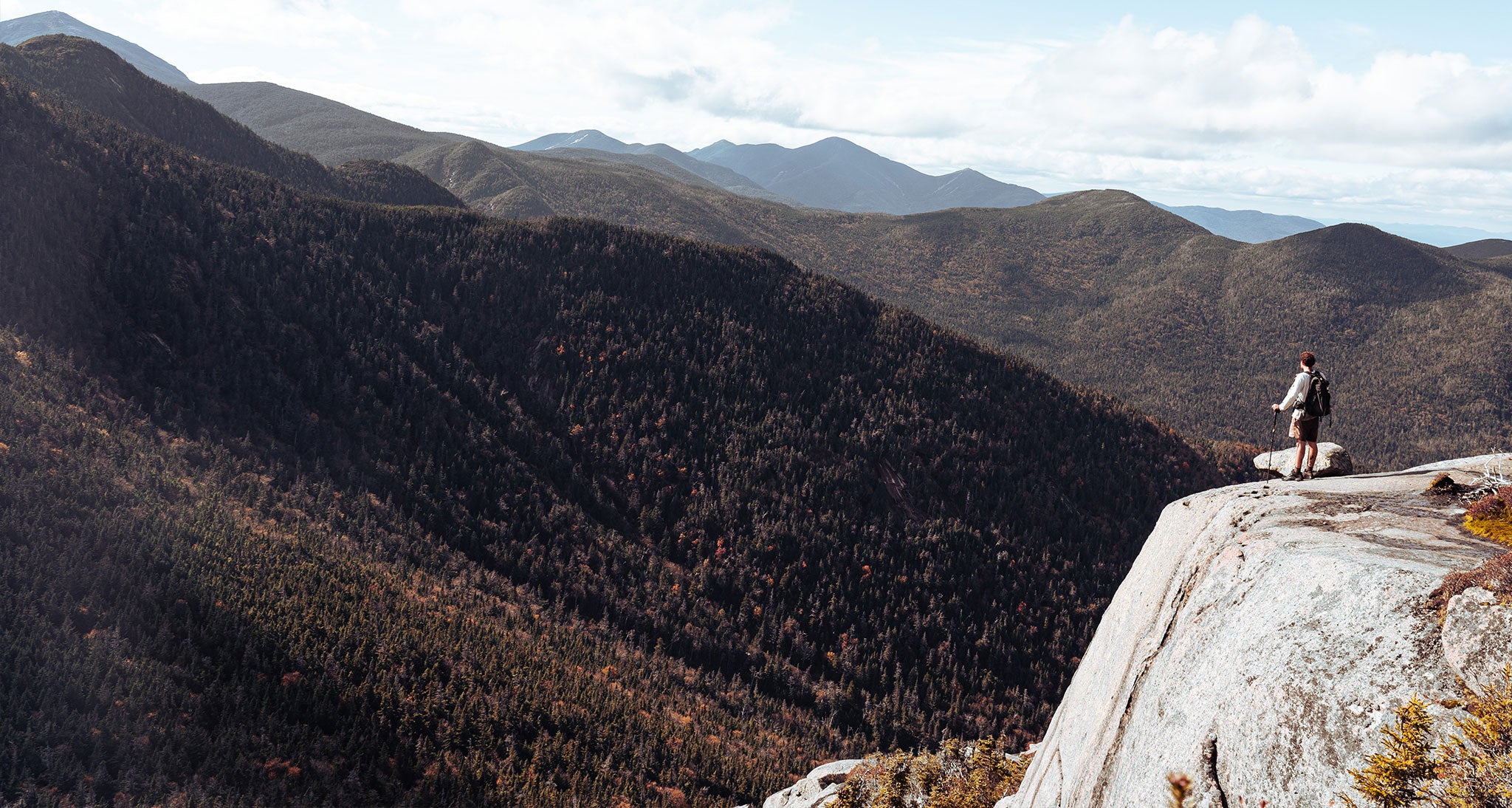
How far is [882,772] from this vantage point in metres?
21.3

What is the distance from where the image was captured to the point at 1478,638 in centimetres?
697

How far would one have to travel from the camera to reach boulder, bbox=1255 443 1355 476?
17.2 meters

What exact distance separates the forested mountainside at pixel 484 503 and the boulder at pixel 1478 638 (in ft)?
114

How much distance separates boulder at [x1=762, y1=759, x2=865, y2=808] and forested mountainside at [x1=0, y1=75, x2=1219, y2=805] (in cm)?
1224

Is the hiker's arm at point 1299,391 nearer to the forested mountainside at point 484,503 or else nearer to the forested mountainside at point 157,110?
the forested mountainside at point 484,503

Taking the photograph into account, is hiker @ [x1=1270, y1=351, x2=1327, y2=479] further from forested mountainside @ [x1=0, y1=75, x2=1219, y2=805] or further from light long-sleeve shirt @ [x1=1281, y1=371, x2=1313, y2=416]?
forested mountainside @ [x1=0, y1=75, x2=1219, y2=805]

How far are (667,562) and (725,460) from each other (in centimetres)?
1406

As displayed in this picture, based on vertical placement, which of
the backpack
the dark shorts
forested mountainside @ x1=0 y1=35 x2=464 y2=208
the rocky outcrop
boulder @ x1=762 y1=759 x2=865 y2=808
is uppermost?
forested mountainside @ x1=0 y1=35 x2=464 y2=208

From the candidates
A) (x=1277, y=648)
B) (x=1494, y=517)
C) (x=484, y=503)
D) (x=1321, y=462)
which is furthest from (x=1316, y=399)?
(x=484, y=503)

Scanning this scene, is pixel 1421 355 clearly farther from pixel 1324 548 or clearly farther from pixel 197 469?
pixel 197 469

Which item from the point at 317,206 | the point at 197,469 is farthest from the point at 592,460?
the point at 317,206

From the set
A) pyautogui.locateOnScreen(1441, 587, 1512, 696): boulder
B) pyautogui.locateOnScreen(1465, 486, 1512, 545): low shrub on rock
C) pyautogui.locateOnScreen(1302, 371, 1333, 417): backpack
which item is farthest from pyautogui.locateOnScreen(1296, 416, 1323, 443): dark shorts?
pyautogui.locateOnScreen(1441, 587, 1512, 696): boulder

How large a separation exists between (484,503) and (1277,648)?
2526 inches

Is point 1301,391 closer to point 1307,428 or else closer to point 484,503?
point 1307,428
